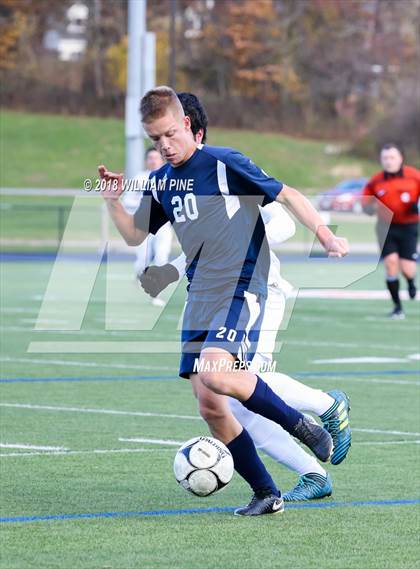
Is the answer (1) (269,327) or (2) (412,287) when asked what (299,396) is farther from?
(2) (412,287)

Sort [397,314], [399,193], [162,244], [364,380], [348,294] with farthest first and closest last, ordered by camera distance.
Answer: [348,294], [162,244], [397,314], [399,193], [364,380]

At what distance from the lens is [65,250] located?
32.8 m

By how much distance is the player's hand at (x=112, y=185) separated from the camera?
6.36 m

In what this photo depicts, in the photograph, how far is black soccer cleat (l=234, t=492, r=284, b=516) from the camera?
6359 mm

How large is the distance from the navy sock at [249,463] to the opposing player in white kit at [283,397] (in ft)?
0.64

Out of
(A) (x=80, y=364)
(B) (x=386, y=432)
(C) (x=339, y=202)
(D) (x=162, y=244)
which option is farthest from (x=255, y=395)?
(C) (x=339, y=202)

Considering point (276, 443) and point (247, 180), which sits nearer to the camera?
point (247, 180)

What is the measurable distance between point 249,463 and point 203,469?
261 millimetres

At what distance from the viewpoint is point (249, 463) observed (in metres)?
6.39

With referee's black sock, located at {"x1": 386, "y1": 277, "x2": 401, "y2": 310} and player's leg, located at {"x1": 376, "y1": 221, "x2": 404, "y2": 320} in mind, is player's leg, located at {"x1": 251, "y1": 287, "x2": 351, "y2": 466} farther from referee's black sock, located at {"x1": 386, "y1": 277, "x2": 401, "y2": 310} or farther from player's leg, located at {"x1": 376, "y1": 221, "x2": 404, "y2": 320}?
referee's black sock, located at {"x1": 386, "y1": 277, "x2": 401, "y2": 310}

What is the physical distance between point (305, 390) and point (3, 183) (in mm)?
50699

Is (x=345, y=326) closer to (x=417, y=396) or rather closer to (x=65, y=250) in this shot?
(x=417, y=396)

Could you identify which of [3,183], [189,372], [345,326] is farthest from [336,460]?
[3,183]

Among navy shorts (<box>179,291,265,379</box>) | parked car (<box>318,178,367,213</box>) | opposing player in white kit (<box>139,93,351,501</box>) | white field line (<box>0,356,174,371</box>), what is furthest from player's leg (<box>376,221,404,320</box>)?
parked car (<box>318,178,367,213</box>)
